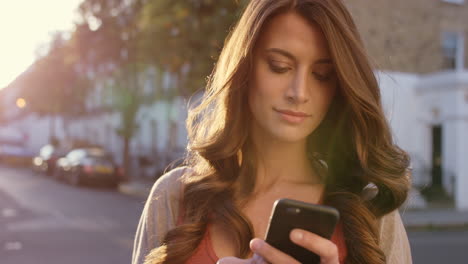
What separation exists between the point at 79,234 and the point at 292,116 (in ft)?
31.1

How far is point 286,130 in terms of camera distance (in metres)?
1.79

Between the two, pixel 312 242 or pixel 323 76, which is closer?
pixel 312 242

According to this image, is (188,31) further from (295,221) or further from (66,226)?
(295,221)

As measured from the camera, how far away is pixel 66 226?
11.4 metres

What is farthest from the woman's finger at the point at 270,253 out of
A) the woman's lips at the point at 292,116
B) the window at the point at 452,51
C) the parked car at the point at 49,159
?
the parked car at the point at 49,159

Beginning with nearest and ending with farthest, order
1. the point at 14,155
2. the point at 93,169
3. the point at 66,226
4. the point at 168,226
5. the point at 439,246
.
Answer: the point at 168,226 < the point at 439,246 < the point at 66,226 < the point at 93,169 < the point at 14,155

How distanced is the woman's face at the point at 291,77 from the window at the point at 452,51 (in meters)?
19.9

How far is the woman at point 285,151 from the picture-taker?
1.74 meters

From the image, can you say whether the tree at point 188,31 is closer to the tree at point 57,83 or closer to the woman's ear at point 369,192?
the woman's ear at point 369,192

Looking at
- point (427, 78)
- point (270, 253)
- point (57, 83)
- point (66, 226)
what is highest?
point (57, 83)

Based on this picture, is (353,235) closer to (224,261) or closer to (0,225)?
(224,261)

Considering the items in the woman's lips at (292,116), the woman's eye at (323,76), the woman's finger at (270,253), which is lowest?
the woman's finger at (270,253)

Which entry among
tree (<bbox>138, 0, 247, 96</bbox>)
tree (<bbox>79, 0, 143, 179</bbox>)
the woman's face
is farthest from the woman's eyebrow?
tree (<bbox>79, 0, 143, 179</bbox>)

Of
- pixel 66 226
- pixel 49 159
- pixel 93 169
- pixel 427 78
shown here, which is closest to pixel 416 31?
pixel 427 78
